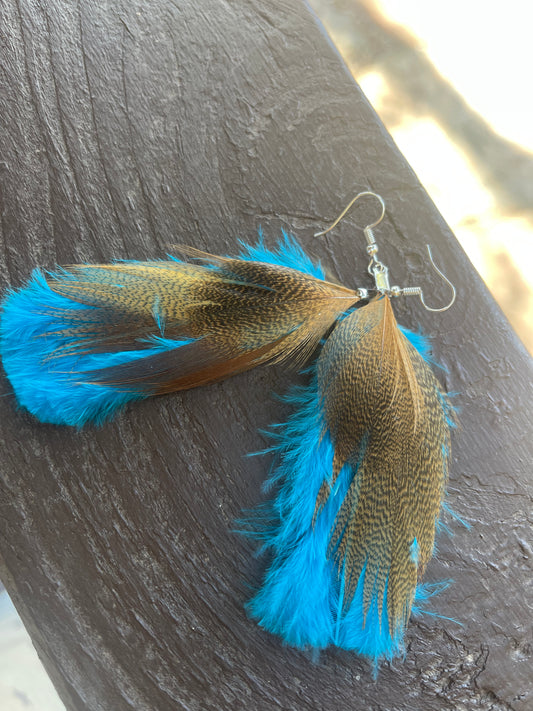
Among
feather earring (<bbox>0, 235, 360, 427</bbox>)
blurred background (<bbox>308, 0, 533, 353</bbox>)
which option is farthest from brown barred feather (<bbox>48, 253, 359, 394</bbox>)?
blurred background (<bbox>308, 0, 533, 353</bbox>)

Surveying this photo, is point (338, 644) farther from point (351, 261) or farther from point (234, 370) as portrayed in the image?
point (351, 261)

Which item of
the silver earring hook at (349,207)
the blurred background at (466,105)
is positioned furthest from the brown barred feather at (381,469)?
the blurred background at (466,105)

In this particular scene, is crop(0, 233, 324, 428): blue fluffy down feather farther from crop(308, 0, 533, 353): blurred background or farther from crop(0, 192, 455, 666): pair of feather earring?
crop(308, 0, 533, 353): blurred background

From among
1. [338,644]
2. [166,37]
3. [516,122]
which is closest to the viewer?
[338,644]

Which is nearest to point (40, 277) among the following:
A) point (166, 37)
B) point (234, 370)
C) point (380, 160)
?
point (234, 370)

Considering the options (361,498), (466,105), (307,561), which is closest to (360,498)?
(361,498)

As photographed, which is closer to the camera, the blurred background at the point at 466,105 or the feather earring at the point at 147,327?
the feather earring at the point at 147,327

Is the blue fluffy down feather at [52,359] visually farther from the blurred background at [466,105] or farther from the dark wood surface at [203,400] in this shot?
the blurred background at [466,105]
